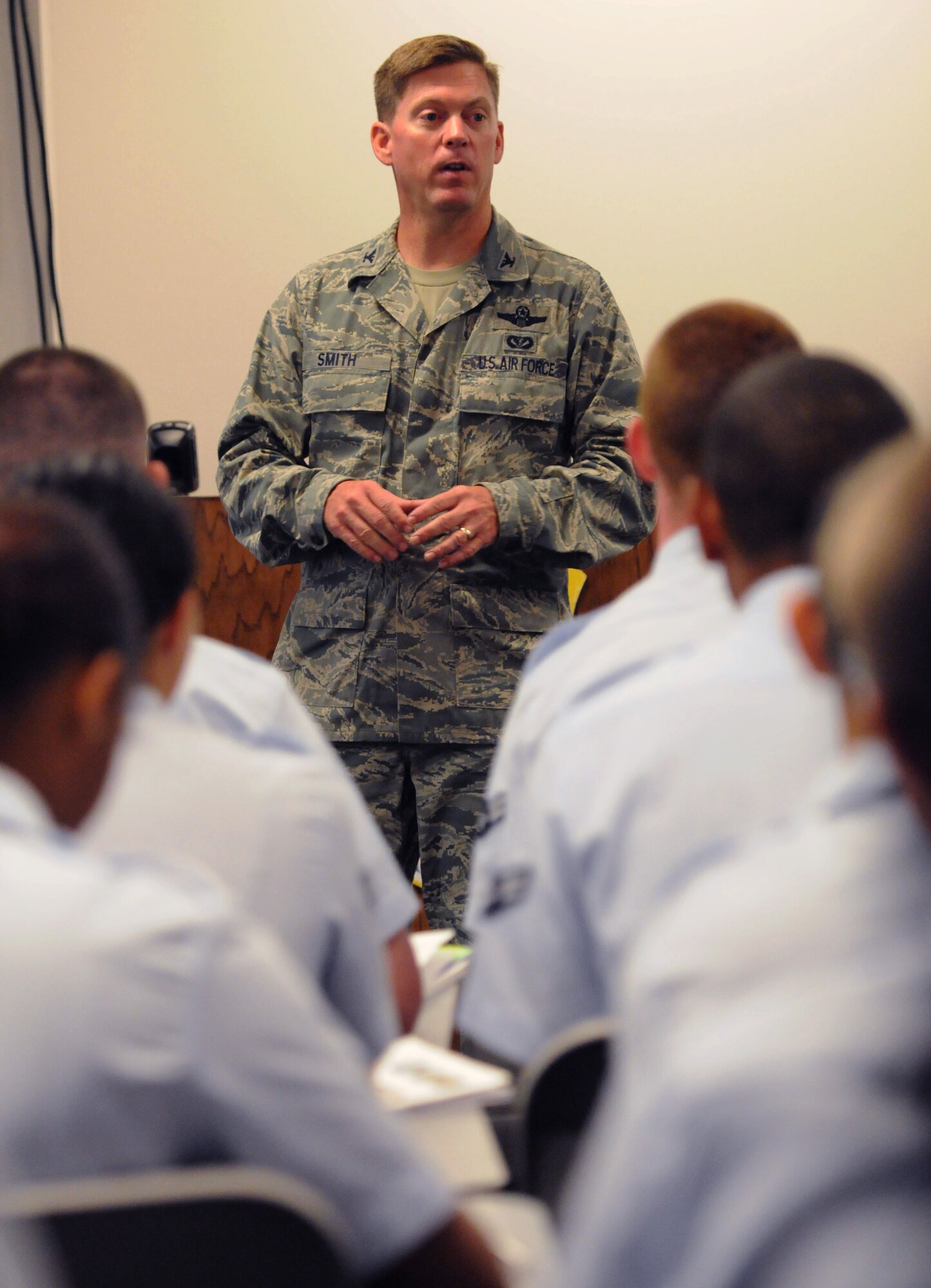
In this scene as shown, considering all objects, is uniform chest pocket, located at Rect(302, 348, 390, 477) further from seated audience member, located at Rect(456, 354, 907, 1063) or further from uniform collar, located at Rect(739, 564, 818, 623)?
uniform collar, located at Rect(739, 564, 818, 623)

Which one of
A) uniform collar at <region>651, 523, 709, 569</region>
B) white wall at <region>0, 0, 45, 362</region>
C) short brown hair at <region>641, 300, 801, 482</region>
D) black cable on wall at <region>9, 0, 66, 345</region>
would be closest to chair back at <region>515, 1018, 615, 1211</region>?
uniform collar at <region>651, 523, 709, 569</region>

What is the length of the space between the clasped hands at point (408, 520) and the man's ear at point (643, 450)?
2.50 feet

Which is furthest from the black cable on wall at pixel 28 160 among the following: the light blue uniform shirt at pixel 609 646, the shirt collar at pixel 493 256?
the light blue uniform shirt at pixel 609 646

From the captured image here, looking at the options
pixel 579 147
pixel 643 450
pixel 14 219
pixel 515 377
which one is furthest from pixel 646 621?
pixel 14 219

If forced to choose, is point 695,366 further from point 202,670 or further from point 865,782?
point 865,782

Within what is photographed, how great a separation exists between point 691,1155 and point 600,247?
3.47 meters

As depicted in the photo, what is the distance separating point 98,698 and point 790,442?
0.66 metres

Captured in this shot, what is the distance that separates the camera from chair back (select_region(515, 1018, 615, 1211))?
942 mm

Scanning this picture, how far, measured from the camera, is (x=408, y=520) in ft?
7.90

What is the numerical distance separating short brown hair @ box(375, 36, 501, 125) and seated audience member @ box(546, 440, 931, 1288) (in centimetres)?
232

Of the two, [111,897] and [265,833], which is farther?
[265,833]

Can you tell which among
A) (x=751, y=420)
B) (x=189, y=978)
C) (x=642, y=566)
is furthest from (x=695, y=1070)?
(x=642, y=566)

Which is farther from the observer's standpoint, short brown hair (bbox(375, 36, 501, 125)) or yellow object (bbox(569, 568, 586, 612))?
yellow object (bbox(569, 568, 586, 612))

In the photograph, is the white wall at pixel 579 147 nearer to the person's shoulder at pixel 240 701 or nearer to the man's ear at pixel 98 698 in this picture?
the person's shoulder at pixel 240 701
